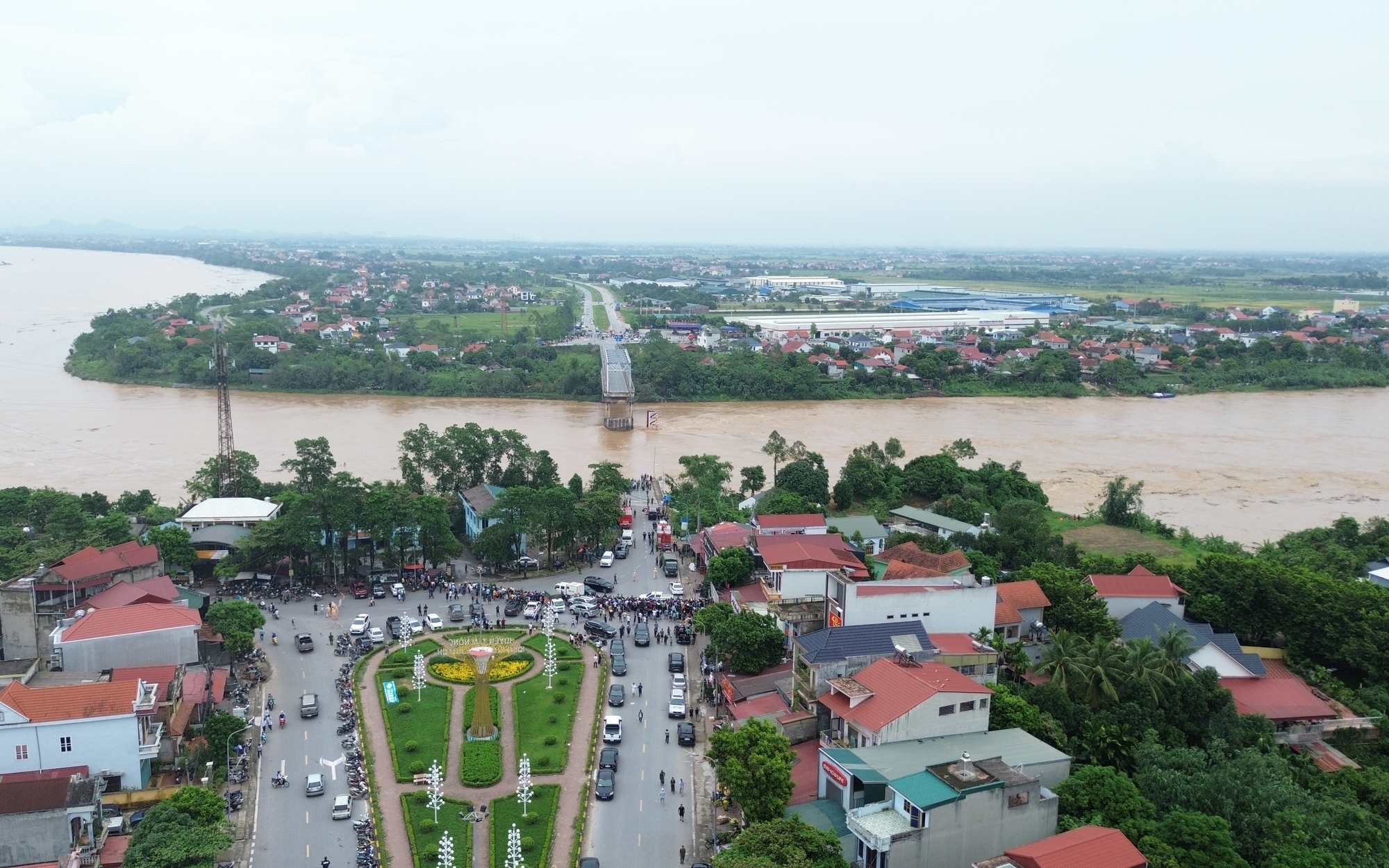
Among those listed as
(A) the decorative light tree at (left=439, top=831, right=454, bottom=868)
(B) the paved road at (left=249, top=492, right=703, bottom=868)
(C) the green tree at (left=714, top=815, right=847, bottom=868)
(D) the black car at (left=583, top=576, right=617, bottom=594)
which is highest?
(C) the green tree at (left=714, top=815, right=847, bottom=868)

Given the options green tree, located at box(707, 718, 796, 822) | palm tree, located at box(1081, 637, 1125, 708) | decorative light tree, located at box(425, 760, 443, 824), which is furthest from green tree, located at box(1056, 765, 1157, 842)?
decorative light tree, located at box(425, 760, 443, 824)

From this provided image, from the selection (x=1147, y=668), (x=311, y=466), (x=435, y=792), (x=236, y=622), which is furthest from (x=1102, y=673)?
(x=311, y=466)

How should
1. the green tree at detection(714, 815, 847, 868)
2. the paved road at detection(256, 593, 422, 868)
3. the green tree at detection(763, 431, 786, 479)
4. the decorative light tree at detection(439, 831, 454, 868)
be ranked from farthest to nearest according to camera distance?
the green tree at detection(763, 431, 786, 479)
the paved road at detection(256, 593, 422, 868)
the decorative light tree at detection(439, 831, 454, 868)
the green tree at detection(714, 815, 847, 868)

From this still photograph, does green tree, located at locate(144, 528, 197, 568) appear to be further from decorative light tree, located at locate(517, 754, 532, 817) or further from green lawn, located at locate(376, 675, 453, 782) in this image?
decorative light tree, located at locate(517, 754, 532, 817)

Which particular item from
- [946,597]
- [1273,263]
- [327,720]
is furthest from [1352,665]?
[1273,263]

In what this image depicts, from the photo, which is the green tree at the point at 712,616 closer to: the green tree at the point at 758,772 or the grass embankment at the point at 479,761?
the grass embankment at the point at 479,761

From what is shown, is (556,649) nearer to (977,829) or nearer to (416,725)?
(416,725)

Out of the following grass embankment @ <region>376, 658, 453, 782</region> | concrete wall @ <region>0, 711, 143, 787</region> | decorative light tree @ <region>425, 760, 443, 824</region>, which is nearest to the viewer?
decorative light tree @ <region>425, 760, 443, 824</region>
